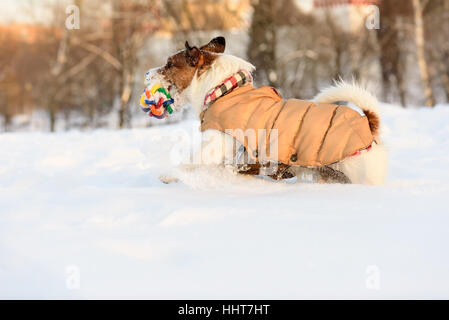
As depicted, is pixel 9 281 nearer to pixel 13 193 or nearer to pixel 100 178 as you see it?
pixel 13 193

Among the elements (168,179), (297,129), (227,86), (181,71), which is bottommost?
(168,179)

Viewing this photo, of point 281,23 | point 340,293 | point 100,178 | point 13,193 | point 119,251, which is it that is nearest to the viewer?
point 340,293

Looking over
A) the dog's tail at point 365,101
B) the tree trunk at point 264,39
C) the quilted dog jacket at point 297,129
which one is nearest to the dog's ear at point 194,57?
the quilted dog jacket at point 297,129

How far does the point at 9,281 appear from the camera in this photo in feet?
5.90

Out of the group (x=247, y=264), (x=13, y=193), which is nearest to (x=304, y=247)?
(x=247, y=264)

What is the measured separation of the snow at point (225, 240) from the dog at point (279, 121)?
0.19 metres

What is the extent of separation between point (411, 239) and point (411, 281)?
354 mm

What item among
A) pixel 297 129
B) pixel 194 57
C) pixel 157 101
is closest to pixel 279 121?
pixel 297 129

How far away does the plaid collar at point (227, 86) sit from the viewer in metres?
3.29

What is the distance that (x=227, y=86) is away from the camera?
329cm

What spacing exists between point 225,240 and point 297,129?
1312 mm

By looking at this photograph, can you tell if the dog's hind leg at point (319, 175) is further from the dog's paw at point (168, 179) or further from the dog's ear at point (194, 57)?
the dog's ear at point (194, 57)

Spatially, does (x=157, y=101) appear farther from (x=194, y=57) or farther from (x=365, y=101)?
(x=365, y=101)

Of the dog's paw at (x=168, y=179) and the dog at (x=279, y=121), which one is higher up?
the dog at (x=279, y=121)
